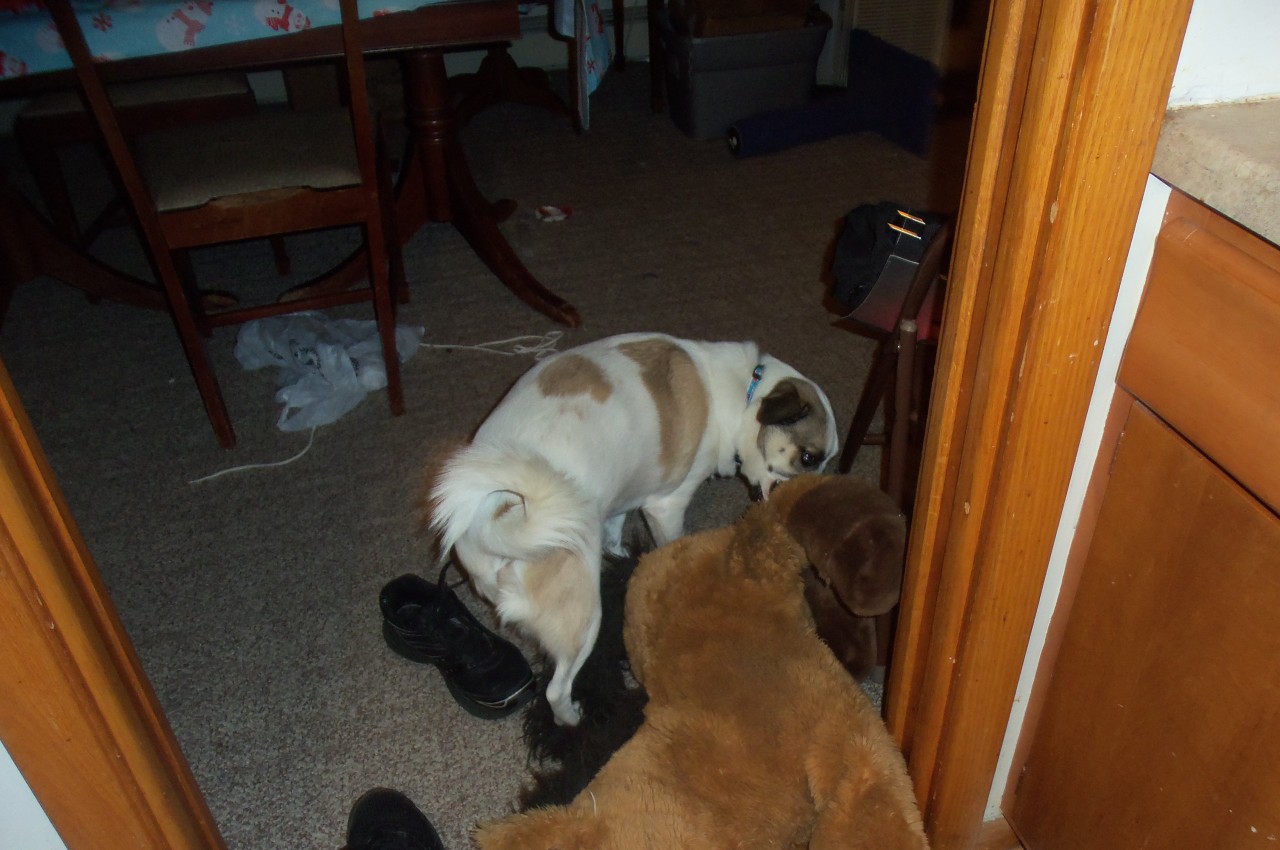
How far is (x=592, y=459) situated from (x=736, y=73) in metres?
2.44

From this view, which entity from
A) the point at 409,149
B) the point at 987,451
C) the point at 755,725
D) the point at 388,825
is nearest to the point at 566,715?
the point at 388,825

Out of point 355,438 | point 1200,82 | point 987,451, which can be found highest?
point 1200,82

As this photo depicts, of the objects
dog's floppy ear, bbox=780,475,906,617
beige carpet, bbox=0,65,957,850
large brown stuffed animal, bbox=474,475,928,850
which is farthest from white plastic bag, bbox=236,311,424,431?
dog's floppy ear, bbox=780,475,906,617

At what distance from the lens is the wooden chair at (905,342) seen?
1182 millimetres

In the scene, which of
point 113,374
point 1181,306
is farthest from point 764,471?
point 113,374

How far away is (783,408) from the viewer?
4.85 ft

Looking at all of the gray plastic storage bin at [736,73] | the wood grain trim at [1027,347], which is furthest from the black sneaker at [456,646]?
the gray plastic storage bin at [736,73]

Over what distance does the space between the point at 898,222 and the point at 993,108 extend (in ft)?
2.27

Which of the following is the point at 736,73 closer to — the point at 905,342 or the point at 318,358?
the point at 318,358

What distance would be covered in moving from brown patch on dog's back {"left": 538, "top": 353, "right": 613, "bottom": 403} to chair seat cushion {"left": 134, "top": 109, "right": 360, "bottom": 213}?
2.33 ft

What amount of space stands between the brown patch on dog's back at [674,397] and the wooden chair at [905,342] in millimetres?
289

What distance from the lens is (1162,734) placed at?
744 millimetres

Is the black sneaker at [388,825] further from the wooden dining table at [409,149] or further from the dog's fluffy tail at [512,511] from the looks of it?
the wooden dining table at [409,149]

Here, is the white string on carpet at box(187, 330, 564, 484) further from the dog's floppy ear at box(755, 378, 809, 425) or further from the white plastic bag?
the dog's floppy ear at box(755, 378, 809, 425)
